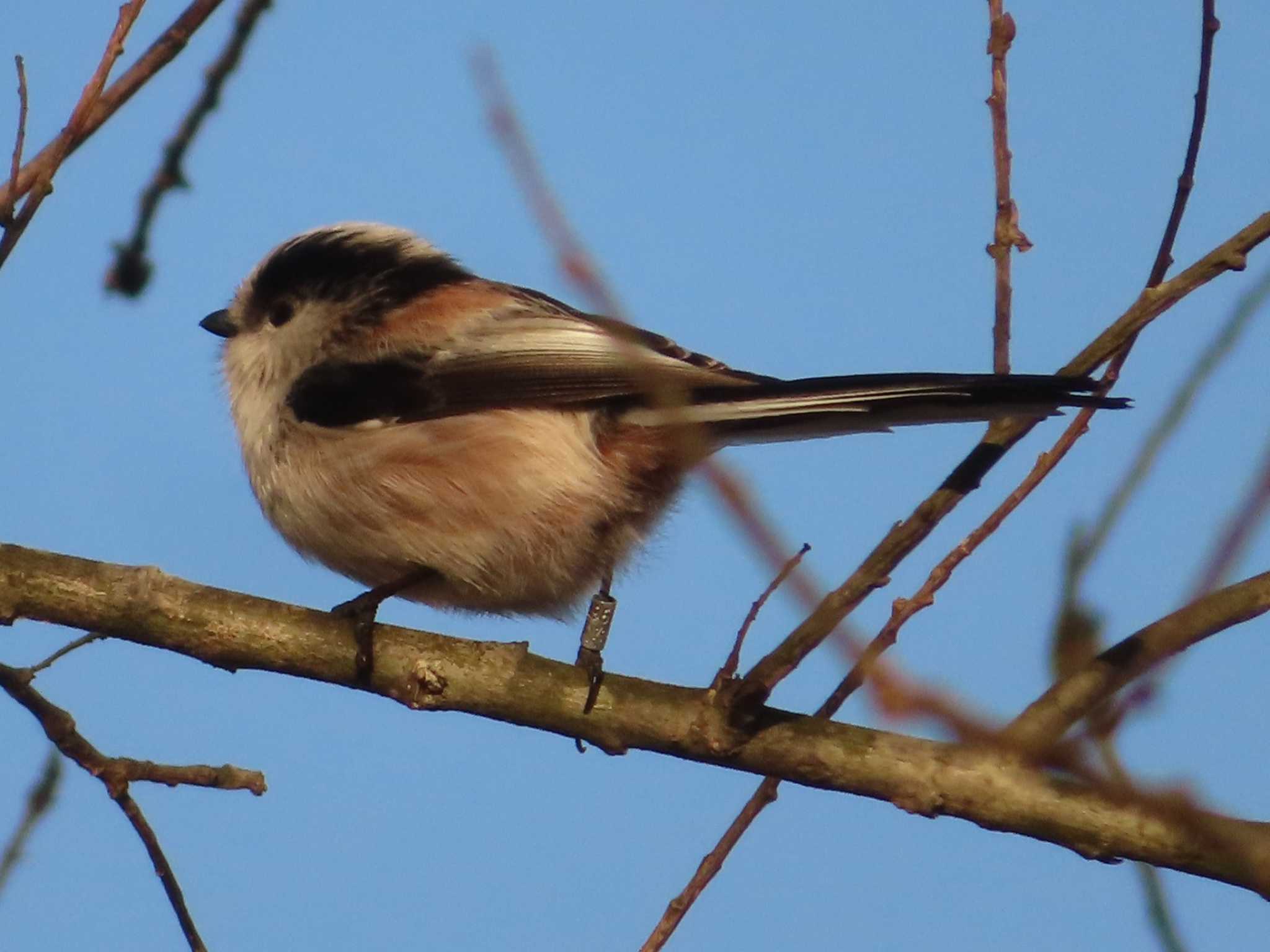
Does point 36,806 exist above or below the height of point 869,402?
below

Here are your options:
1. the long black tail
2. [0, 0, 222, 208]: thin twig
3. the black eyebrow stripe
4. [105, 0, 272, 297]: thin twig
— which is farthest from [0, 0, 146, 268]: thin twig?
the black eyebrow stripe

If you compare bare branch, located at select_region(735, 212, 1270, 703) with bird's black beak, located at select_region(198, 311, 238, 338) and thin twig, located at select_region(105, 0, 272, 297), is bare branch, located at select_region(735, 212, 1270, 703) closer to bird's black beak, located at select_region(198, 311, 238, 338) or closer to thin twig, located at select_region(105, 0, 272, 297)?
thin twig, located at select_region(105, 0, 272, 297)

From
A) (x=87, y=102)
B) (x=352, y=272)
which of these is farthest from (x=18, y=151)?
(x=352, y=272)

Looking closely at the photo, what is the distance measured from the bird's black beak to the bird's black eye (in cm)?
15

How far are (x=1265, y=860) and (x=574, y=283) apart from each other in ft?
3.15

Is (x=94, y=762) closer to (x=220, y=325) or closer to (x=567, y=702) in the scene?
(x=567, y=702)

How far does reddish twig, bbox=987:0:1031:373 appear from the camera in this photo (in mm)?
2424

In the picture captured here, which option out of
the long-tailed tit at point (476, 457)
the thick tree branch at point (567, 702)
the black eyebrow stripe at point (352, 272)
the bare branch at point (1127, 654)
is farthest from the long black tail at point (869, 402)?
the black eyebrow stripe at point (352, 272)

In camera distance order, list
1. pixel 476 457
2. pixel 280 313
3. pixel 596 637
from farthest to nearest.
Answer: pixel 280 313 < pixel 476 457 < pixel 596 637

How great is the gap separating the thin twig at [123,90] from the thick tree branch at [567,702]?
681 millimetres

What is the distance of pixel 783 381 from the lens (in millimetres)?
3158

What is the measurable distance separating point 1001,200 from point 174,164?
1719 mm

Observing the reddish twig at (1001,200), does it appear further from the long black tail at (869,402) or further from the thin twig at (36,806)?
the thin twig at (36,806)

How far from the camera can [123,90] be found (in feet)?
8.88
